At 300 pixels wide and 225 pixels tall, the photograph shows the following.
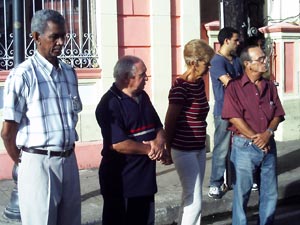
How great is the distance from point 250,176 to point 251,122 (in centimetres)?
45

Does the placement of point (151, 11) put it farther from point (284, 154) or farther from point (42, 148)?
point (42, 148)

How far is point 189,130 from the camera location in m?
5.22

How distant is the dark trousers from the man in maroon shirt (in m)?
1.12

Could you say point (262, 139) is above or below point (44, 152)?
below

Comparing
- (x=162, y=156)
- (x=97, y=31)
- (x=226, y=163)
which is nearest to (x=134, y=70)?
(x=162, y=156)

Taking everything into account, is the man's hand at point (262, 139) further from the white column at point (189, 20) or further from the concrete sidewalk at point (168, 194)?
the white column at point (189, 20)

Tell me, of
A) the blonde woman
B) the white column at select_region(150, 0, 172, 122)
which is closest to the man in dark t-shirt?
the blonde woman

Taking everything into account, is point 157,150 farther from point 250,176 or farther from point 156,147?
point 250,176

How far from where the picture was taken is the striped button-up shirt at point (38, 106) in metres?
3.96

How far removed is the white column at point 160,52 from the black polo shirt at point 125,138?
14.4ft

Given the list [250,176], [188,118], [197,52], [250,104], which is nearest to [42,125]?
[188,118]

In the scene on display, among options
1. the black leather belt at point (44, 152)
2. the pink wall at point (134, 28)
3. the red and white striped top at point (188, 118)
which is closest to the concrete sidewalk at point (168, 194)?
the red and white striped top at point (188, 118)

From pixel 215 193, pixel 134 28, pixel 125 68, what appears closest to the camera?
pixel 125 68

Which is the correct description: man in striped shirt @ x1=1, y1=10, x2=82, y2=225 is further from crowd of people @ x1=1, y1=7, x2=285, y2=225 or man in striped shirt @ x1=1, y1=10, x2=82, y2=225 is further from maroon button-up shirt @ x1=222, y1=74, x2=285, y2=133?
maroon button-up shirt @ x1=222, y1=74, x2=285, y2=133
